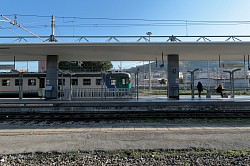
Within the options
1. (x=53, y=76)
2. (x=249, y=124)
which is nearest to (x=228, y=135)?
(x=249, y=124)

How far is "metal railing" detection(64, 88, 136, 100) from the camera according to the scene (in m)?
19.5

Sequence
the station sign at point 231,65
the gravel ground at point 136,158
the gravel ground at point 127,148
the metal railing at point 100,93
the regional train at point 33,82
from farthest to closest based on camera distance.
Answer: the regional train at point 33,82
the station sign at point 231,65
the metal railing at point 100,93
the gravel ground at point 127,148
the gravel ground at point 136,158

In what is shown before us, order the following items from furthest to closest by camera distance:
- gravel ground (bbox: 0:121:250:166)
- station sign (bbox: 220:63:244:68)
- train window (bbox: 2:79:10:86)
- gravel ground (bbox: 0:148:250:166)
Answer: train window (bbox: 2:79:10:86)
station sign (bbox: 220:63:244:68)
gravel ground (bbox: 0:121:250:166)
gravel ground (bbox: 0:148:250:166)

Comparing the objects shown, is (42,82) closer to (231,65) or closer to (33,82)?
(33,82)

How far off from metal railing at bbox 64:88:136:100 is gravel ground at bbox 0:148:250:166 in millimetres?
12998

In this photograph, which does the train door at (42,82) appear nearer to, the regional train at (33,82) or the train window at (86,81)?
the regional train at (33,82)

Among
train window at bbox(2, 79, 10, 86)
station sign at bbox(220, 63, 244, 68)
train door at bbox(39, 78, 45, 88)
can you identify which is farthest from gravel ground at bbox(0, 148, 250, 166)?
train window at bbox(2, 79, 10, 86)

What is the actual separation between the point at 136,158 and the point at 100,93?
14214 mm

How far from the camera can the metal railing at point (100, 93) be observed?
1952 cm

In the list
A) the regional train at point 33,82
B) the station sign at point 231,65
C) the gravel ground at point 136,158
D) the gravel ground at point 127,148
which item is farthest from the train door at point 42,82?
the gravel ground at point 136,158

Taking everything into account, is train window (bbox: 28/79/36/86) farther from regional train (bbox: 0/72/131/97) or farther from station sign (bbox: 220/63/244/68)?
station sign (bbox: 220/63/244/68)

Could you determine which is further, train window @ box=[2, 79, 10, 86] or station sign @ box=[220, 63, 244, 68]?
train window @ box=[2, 79, 10, 86]

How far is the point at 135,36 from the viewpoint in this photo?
59.4 feet

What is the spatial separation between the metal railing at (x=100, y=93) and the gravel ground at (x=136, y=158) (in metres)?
13.0
